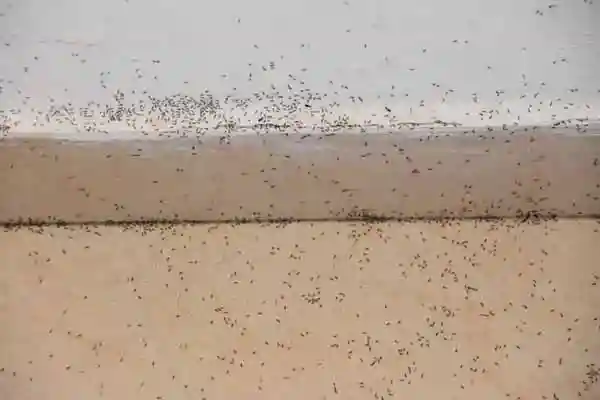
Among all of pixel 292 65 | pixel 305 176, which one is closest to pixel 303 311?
pixel 305 176

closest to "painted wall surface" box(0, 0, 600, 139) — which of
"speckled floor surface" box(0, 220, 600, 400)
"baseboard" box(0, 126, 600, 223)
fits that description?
"baseboard" box(0, 126, 600, 223)

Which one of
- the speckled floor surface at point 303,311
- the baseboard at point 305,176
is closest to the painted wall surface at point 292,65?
the baseboard at point 305,176

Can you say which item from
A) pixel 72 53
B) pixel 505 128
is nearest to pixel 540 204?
pixel 505 128

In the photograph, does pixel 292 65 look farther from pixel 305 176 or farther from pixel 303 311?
pixel 303 311

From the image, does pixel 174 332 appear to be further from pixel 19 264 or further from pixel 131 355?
pixel 19 264

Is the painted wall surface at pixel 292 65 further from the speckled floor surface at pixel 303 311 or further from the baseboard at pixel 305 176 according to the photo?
the speckled floor surface at pixel 303 311

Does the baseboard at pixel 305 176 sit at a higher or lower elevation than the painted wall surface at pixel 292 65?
lower
